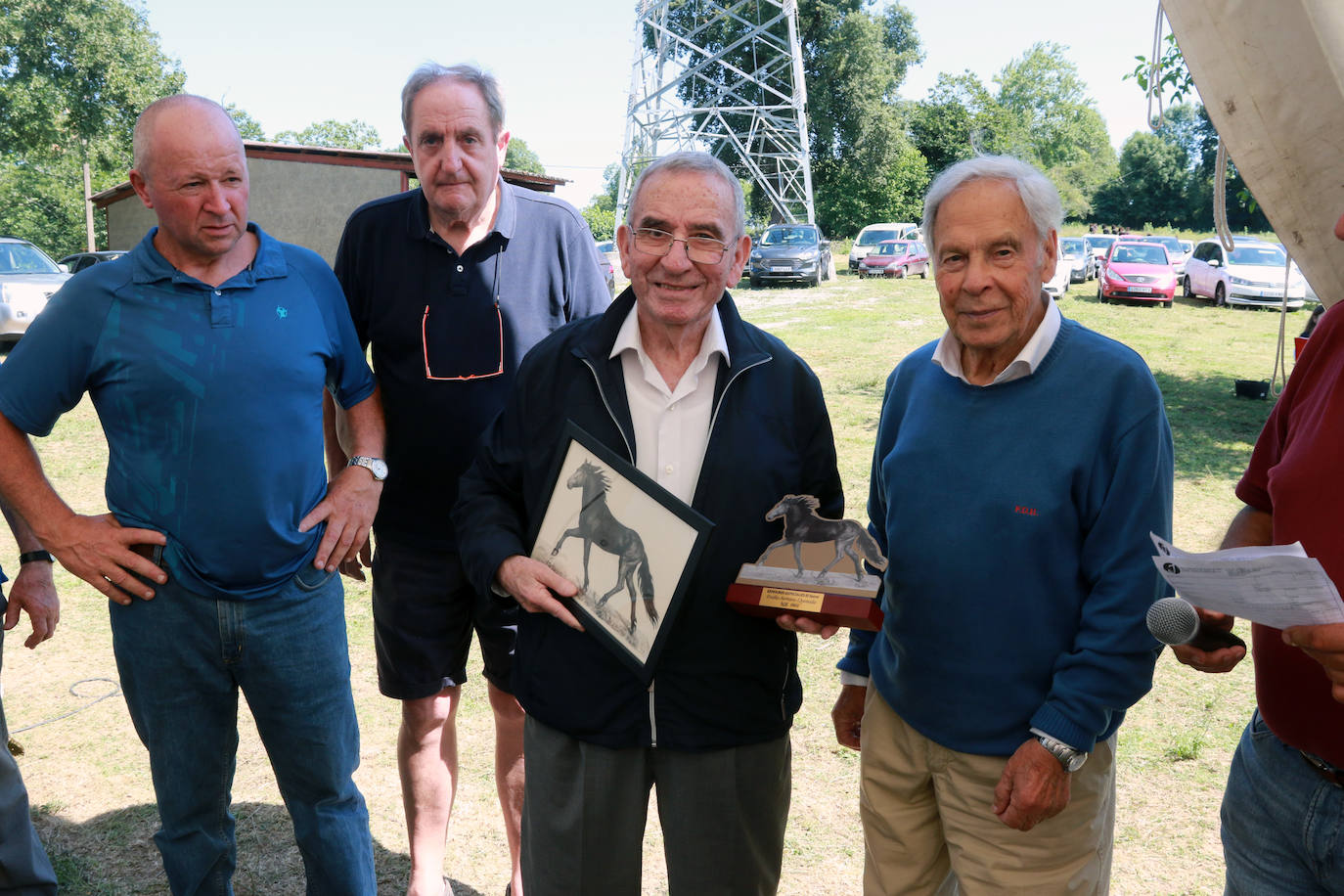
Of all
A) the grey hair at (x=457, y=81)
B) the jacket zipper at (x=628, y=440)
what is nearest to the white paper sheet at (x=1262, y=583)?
the jacket zipper at (x=628, y=440)

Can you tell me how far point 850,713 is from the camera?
2.43m

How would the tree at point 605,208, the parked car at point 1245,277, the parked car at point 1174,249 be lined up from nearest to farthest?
the parked car at point 1245,277 → the parked car at point 1174,249 → the tree at point 605,208

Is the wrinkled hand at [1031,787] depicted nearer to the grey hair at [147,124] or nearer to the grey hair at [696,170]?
the grey hair at [696,170]

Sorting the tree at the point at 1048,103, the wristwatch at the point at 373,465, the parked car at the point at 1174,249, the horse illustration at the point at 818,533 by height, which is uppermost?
the tree at the point at 1048,103

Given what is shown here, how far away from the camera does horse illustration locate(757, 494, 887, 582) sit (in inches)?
77.4

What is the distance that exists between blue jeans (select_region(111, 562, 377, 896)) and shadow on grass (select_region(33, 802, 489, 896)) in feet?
2.00

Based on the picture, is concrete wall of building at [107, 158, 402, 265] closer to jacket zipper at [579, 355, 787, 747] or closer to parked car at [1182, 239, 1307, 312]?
parked car at [1182, 239, 1307, 312]

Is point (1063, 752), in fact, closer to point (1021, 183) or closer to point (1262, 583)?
point (1262, 583)

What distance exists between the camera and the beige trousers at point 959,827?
1.97 meters

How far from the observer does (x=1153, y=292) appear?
21.1 metres

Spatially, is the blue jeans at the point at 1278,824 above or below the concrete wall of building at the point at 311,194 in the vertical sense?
below

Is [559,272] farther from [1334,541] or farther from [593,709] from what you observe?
[1334,541]

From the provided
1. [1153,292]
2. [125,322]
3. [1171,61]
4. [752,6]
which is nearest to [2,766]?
[125,322]

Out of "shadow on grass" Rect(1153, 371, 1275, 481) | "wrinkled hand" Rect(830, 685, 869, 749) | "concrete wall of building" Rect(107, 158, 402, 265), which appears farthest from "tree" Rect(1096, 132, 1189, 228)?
"wrinkled hand" Rect(830, 685, 869, 749)
